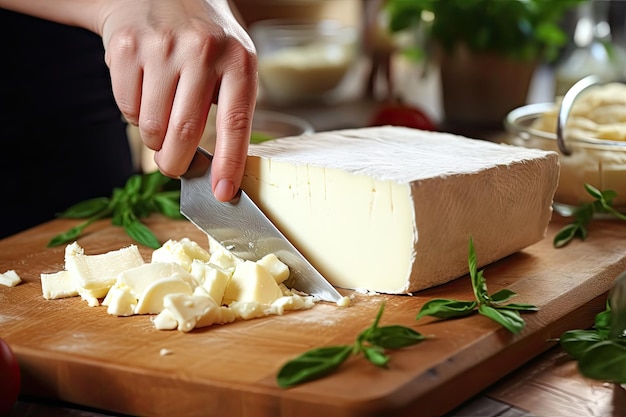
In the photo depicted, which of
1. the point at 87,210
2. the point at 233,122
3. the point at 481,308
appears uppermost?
the point at 233,122

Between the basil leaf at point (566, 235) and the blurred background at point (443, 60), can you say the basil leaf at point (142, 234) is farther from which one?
the basil leaf at point (566, 235)

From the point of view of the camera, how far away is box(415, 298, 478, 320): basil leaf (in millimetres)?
1445

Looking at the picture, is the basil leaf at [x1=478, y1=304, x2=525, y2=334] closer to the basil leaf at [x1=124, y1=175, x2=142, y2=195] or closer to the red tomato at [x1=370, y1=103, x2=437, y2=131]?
the basil leaf at [x1=124, y1=175, x2=142, y2=195]

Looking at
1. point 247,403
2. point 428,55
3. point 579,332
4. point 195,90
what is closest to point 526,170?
point 579,332

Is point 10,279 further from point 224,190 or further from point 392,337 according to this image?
point 392,337

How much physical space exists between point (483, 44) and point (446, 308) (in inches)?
78.3

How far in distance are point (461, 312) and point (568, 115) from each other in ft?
2.80

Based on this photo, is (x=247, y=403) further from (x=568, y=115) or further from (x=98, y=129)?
(x=98, y=129)

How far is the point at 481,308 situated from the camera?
1.46 m

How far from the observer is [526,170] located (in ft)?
5.75

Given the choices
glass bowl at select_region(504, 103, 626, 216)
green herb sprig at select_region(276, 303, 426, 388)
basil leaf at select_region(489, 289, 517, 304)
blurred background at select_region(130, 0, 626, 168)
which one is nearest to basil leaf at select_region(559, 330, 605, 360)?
basil leaf at select_region(489, 289, 517, 304)

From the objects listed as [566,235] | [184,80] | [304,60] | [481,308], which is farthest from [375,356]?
[304,60]

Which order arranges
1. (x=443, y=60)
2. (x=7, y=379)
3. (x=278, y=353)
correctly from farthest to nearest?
(x=443, y=60), (x=278, y=353), (x=7, y=379)

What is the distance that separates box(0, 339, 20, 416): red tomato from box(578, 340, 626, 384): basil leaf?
2.73 ft
